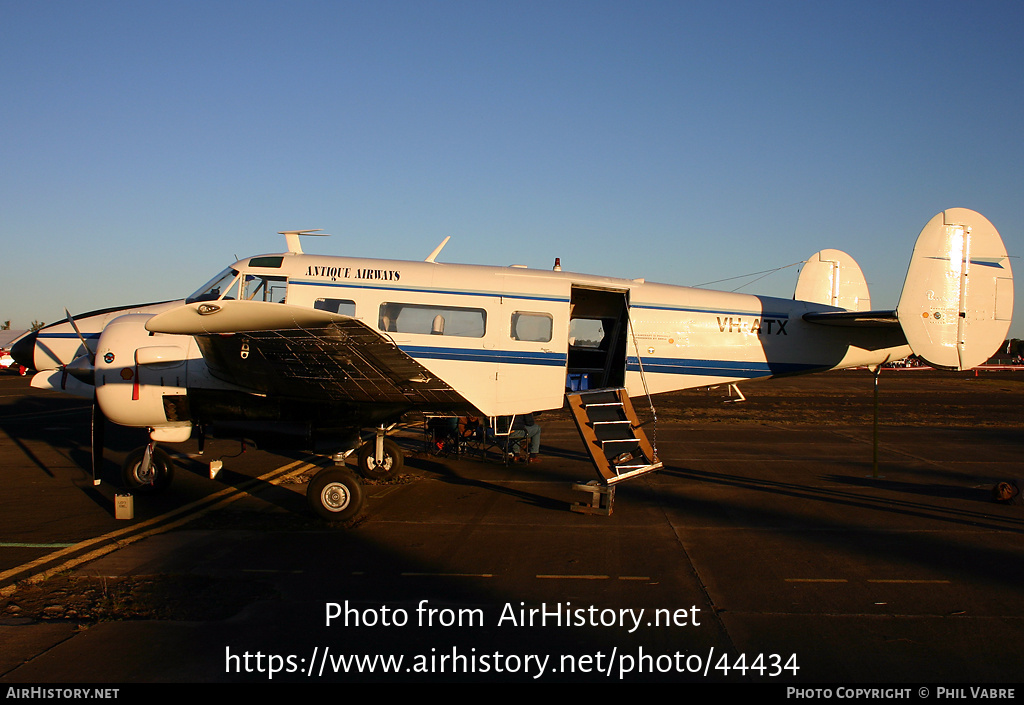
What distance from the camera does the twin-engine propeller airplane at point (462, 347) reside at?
9.22 m

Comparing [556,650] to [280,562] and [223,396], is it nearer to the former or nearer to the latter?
[280,562]

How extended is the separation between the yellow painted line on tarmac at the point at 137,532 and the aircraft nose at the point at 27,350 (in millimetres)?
3579

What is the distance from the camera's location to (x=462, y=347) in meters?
9.27

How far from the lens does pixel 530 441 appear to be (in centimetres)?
1427

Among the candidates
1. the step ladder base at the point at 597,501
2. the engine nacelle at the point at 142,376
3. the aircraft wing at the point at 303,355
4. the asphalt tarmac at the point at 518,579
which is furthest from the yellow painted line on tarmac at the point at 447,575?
the engine nacelle at the point at 142,376

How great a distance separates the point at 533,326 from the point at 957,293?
6.13 metres

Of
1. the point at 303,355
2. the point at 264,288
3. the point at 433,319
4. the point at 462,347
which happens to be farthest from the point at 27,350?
the point at 462,347

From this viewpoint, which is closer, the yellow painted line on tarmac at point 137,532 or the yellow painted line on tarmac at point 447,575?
the yellow painted line on tarmac at point 447,575

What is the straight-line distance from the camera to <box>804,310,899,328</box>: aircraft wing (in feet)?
31.9

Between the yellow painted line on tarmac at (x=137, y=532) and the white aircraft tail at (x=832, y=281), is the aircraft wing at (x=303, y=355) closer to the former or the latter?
the yellow painted line on tarmac at (x=137, y=532)

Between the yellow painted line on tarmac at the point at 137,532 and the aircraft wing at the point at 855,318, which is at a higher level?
the aircraft wing at the point at 855,318

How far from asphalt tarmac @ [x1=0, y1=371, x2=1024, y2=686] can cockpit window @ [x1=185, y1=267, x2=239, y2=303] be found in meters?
3.04

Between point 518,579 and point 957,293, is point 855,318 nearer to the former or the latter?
point 957,293

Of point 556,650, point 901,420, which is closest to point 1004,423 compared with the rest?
point 901,420
